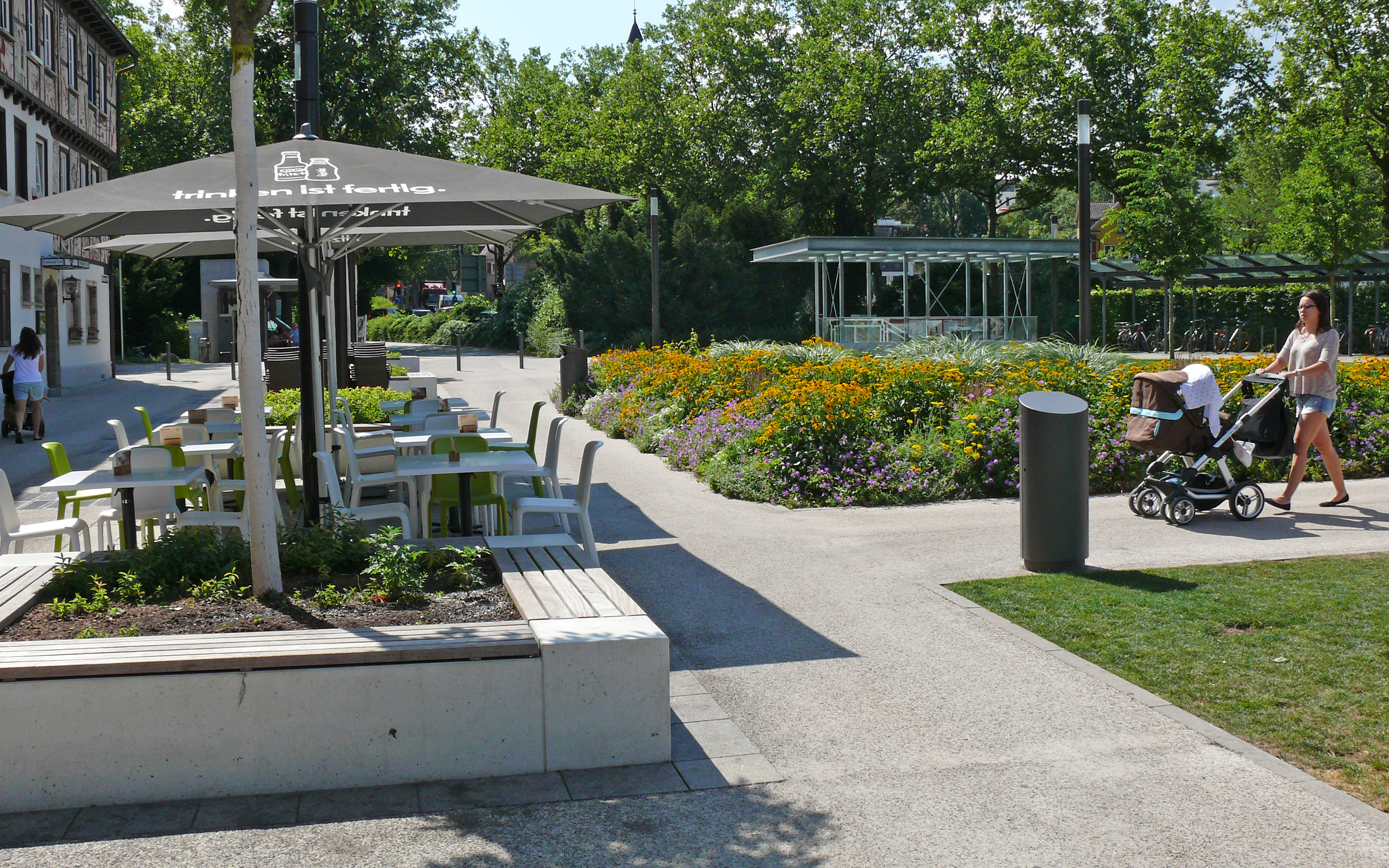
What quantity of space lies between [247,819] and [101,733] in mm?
578

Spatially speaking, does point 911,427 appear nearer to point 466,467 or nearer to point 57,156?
point 466,467

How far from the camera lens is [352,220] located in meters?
8.34

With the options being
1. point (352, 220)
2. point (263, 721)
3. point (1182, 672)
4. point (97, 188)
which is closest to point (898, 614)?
point (1182, 672)

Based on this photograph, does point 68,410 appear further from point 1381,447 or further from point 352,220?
point 1381,447

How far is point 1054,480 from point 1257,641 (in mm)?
1718

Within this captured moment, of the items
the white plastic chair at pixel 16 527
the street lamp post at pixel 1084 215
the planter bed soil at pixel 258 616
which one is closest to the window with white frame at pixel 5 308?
the white plastic chair at pixel 16 527

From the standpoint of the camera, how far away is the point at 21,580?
553 centimetres

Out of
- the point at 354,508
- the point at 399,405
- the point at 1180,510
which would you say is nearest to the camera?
the point at 354,508

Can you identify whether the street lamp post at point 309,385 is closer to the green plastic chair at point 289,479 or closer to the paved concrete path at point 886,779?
the green plastic chair at point 289,479

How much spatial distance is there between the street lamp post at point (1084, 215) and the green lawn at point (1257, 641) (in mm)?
9029

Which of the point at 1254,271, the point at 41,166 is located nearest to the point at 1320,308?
the point at 41,166

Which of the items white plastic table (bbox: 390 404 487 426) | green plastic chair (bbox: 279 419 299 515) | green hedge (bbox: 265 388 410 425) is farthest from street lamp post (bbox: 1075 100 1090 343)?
green plastic chair (bbox: 279 419 299 515)

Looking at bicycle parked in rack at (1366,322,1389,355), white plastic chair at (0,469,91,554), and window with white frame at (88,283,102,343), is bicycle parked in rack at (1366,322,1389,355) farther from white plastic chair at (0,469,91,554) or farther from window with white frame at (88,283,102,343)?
white plastic chair at (0,469,91,554)

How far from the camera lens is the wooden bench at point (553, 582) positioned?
4930 mm
